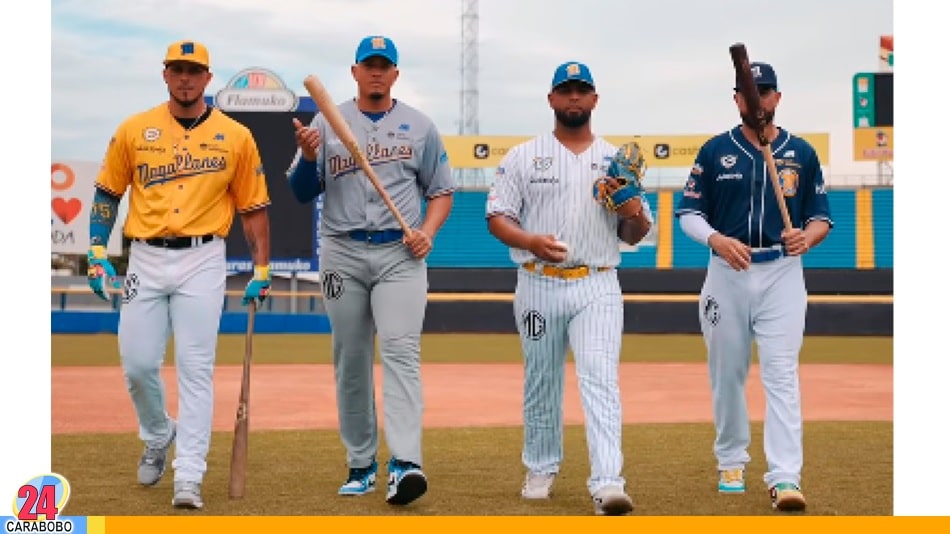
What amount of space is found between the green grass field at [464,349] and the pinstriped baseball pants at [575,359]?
512 inches

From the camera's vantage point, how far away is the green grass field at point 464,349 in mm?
20344

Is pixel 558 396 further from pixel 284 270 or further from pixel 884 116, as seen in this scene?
pixel 884 116

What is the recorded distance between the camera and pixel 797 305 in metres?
6.46

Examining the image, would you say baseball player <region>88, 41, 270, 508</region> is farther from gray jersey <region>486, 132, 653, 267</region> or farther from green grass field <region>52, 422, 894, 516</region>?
gray jersey <region>486, 132, 653, 267</region>

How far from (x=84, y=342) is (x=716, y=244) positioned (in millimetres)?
20663

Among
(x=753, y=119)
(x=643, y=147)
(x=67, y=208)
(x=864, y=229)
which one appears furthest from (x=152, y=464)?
(x=643, y=147)

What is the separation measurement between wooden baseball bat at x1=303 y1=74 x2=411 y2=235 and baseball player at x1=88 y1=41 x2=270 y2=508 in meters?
0.52

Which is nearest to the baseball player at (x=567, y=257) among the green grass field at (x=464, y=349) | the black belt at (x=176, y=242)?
the black belt at (x=176, y=242)

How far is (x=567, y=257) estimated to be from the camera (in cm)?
619

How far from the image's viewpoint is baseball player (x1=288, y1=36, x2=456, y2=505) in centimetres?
637

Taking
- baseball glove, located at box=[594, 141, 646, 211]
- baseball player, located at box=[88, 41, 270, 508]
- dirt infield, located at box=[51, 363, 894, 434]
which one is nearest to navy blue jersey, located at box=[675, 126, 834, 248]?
baseball glove, located at box=[594, 141, 646, 211]

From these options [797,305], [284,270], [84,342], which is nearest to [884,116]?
[284,270]

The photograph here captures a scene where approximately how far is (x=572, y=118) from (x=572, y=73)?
24 centimetres

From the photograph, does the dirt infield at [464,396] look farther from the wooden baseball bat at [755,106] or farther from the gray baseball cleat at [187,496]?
the wooden baseball bat at [755,106]
